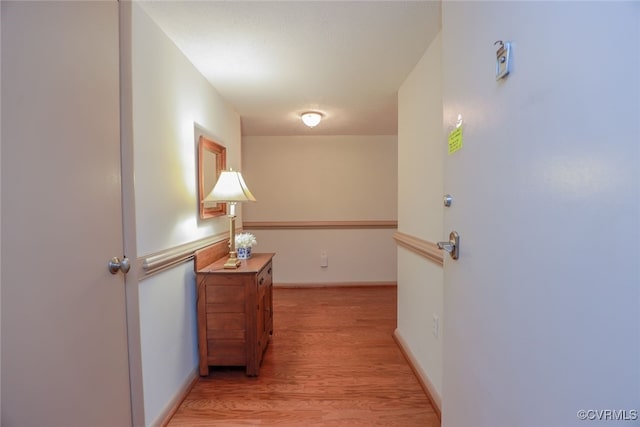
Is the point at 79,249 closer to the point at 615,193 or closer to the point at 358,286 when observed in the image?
the point at 615,193

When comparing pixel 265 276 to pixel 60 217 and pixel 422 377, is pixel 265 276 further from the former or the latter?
pixel 60 217

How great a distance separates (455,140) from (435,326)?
1.19 m

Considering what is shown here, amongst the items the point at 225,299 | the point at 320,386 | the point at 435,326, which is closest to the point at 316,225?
the point at 225,299

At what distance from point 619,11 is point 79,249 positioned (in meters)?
1.46

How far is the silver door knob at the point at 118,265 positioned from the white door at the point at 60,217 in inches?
1.1

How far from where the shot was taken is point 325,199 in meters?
4.15

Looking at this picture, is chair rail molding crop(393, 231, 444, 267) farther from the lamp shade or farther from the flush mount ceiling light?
the flush mount ceiling light

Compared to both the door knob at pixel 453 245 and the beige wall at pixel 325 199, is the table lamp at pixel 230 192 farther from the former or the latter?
the beige wall at pixel 325 199

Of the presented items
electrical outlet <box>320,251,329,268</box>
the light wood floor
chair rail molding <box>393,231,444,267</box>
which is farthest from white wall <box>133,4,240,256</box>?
electrical outlet <box>320,251,329,268</box>

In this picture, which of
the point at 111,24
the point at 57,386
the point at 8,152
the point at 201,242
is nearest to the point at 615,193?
the point at 8,152

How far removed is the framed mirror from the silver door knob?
0.74m

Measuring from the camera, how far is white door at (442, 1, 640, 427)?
0.43 m

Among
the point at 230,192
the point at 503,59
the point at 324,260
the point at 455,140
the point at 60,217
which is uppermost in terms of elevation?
the point at 503,59

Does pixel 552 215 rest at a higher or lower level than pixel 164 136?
lower
